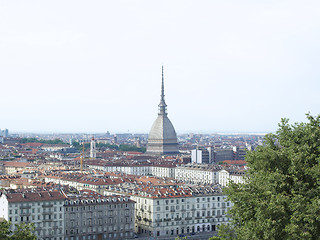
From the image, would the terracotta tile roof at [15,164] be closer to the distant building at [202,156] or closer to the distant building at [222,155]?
the distant building at [202,156]

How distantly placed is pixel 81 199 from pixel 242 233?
4164cm

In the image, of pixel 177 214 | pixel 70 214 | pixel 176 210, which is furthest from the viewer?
pixel 177 214

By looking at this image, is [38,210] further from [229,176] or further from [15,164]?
[15,164]

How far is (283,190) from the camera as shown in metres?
28.3

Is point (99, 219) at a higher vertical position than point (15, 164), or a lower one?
lower

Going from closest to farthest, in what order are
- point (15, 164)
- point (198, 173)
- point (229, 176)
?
point (229, 176)
point (198, 173)
point (15, 164)


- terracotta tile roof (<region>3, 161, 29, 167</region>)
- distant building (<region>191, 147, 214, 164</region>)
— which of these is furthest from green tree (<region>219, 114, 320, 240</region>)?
distant building (<region>191, 147, 214, 164</region>)

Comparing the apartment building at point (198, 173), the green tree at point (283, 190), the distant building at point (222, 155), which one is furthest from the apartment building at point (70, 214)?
the distant building at point (222, 155)

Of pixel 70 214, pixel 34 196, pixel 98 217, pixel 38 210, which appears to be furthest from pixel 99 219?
pixel 34 196

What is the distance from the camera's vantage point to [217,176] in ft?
393

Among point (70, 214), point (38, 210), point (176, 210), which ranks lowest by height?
point (176, 210)

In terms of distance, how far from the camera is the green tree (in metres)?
26.6

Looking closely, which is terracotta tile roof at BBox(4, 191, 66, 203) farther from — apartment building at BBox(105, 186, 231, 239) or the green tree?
the green tree

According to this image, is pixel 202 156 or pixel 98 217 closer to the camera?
pixel 98 217
